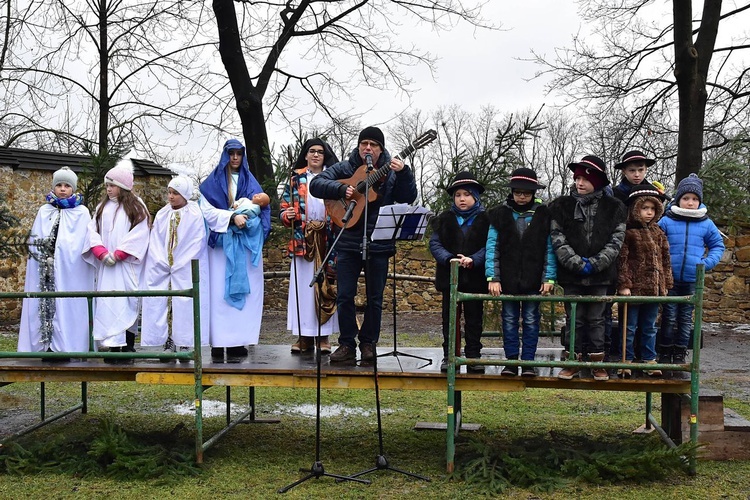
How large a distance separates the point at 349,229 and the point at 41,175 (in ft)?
33.3

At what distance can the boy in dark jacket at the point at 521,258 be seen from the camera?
236 inches

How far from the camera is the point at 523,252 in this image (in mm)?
6020

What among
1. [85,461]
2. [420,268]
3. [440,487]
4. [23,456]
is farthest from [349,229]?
[420,268]

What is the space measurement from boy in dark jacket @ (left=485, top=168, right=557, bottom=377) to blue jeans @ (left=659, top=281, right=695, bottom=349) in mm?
1065

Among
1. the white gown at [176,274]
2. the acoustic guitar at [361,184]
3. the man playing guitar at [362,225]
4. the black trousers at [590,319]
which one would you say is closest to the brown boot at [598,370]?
the black trousers at [590,319]

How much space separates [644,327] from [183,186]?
387cm

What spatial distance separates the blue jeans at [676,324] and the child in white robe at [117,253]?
4.30 m

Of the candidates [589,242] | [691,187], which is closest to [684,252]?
[691,187]

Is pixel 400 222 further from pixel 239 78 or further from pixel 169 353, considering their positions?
pixel 239 78

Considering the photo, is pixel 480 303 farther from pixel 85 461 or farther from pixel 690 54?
pixel 690 54

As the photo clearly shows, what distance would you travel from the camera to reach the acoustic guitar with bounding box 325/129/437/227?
614cm

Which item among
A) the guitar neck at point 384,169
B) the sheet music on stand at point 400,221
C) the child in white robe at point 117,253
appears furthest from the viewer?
the child in white robe at point 117,253

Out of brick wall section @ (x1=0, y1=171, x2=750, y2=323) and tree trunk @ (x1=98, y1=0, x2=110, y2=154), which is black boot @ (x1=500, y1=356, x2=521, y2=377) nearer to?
brick wall section @ (x1=0, y1=171, x2=750, y2=323)

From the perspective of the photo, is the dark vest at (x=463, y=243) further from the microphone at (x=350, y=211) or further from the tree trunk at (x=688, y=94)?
the tree trunk at (x=688, y=94)
